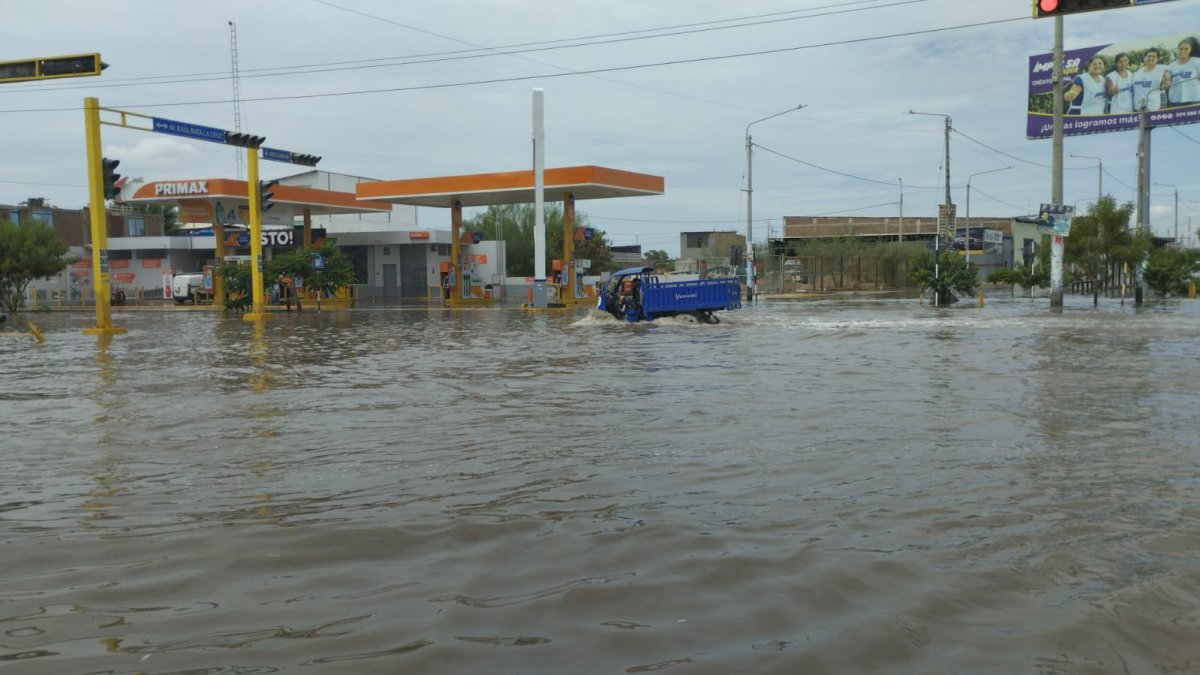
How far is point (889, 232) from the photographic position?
9325 centimetres

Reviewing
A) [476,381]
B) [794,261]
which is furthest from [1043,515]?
[794,261]

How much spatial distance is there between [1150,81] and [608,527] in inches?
2237

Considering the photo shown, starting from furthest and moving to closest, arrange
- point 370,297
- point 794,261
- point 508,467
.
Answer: point 794,261
point 370,297
point 508,467

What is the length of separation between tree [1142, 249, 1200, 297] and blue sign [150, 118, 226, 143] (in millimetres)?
41580

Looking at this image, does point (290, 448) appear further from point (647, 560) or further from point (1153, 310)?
point (1153, 310)

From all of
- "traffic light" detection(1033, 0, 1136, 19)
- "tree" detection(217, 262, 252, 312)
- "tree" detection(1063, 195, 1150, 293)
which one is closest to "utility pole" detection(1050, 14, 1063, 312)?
"tree" detection(1063, 195, 1150, 293)

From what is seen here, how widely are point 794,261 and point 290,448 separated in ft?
236

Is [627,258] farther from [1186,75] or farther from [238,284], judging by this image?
[238,284]

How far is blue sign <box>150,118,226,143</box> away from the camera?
1166 inches

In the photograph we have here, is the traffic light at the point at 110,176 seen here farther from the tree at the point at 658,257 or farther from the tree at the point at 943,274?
the tree at the point at 658,257

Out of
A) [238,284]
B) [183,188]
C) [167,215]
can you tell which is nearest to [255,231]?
[238,284]

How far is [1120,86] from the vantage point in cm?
5328

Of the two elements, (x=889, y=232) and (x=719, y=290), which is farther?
(x=889, y=232)

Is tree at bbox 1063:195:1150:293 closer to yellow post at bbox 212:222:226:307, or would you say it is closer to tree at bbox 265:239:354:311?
tree at bbox 265:239:354:311
